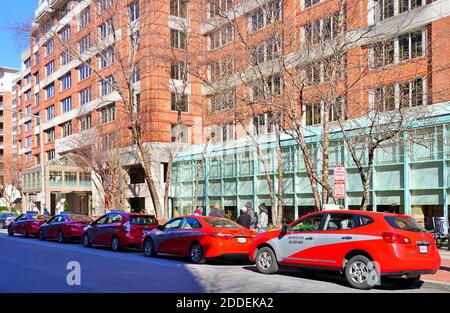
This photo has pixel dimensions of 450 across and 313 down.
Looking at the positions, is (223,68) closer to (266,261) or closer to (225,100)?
(225,100)

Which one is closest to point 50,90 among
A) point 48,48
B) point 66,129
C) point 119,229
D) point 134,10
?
point 48,48

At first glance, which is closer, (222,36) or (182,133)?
(222,36)

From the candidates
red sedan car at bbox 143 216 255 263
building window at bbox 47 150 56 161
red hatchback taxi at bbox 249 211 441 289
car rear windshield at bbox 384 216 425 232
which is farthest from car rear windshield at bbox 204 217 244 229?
building window at bbox 47 150 56 161

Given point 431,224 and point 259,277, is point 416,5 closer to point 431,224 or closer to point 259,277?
point 431,224

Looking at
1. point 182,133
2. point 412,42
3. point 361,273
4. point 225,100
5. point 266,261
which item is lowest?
point 266,261

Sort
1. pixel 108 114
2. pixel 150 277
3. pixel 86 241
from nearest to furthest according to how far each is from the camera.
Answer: pixel 150 277, pixel 86 241, pixel 108 114

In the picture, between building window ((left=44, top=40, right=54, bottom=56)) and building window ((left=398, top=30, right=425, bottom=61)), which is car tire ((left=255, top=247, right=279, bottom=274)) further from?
building window ((left=44, top=40, right=54, bottom=56))

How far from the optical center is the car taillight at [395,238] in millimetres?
9773

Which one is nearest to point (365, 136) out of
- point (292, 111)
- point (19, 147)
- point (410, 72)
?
point (292, 111)

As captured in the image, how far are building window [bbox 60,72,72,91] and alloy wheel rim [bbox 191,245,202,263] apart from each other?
41.0 metres

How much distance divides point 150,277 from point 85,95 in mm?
39214

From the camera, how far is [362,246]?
33.1 feet

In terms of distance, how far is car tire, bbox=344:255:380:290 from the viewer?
32.6ft

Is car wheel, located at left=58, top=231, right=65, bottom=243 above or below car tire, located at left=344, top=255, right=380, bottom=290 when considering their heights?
below
